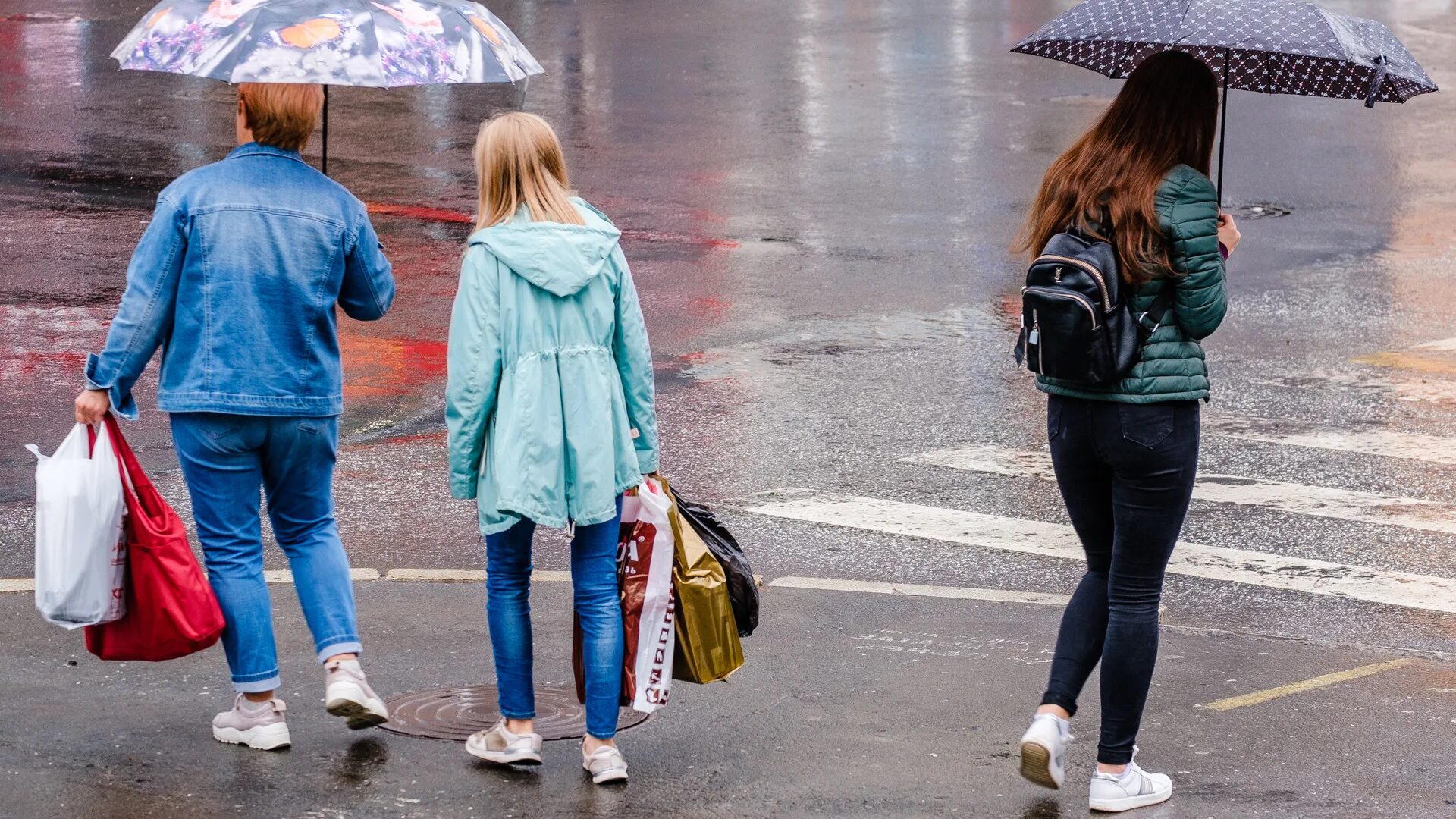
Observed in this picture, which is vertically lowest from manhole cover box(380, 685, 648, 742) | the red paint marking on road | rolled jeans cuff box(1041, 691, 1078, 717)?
the red paint marking on road

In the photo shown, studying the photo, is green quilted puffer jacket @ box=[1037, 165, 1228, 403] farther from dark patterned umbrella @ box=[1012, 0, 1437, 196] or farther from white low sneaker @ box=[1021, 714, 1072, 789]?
white low sneaker @ box=[1021, 714, 1072, 789]

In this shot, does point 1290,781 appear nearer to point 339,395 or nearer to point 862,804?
point 862,804

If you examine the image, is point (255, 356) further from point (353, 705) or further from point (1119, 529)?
point (1119, 529)

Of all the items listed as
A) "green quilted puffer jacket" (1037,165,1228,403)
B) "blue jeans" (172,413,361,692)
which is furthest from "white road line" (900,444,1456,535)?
"blue jeans" (172,413,361,692)

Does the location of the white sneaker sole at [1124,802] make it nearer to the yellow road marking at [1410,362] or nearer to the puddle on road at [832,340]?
the puddle on road at [832,340]

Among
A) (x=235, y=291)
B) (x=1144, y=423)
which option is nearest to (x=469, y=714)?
(x=235, y=291)

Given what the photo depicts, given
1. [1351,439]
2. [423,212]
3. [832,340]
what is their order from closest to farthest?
[1351,439] → [832,340] → [423,212]

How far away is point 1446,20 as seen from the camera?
29.0 m

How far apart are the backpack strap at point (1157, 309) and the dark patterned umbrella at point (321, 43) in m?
1.81

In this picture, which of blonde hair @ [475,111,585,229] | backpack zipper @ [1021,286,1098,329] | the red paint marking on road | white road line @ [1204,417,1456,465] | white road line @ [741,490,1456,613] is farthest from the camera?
the red paint marking on road

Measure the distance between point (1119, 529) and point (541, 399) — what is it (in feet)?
4.79

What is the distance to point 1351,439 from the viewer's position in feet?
31.7

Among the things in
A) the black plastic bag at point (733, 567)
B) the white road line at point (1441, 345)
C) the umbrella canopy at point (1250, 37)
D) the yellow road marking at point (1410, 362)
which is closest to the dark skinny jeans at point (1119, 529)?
the black plastic bag at point (733, 567)

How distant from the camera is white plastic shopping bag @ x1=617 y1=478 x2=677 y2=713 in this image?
524cm
